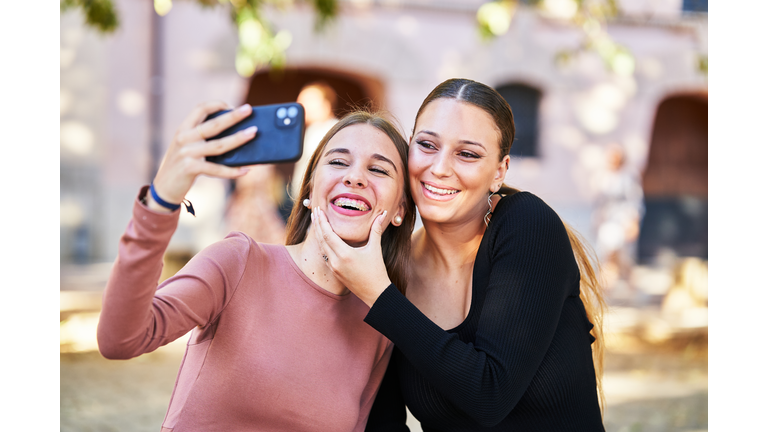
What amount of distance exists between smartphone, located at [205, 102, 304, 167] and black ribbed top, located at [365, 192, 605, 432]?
0.69m

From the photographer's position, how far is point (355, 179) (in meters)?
2.08

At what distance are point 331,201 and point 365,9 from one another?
8837 millimetres

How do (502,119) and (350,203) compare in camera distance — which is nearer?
(350,203)

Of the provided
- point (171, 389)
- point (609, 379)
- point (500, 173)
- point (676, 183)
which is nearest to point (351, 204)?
point (500, 173)

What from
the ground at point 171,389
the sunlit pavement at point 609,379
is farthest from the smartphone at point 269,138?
the ground at point 171,389

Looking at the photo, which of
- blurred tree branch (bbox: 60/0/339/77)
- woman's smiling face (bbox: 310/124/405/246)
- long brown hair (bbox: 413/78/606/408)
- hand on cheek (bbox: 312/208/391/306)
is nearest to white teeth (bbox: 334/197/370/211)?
woman's smiling face (bbox: 310/124/405/246)

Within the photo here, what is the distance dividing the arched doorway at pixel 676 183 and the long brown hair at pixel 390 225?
11310 millimetres

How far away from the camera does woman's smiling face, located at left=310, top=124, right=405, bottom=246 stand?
2.09m

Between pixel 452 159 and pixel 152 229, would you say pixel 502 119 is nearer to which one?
pixel 452 159

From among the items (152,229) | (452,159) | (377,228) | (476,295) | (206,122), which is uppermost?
(206,122)

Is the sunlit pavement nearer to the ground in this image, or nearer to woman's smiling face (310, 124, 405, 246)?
the ground

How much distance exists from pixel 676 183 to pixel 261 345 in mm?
13071

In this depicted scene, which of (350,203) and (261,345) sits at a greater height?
(350,203)

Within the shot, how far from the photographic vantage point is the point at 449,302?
235 cm
